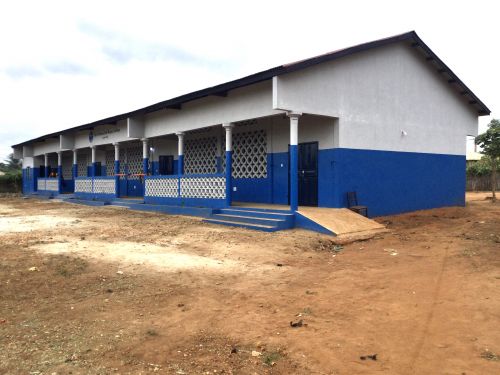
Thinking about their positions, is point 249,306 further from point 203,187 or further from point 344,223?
point 203,187

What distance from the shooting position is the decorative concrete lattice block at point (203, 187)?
12594mm

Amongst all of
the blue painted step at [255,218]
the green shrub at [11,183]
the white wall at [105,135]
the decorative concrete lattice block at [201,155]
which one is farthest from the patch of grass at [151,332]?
the green shrub at [11,183]

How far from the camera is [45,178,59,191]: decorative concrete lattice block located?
24203 millimetres

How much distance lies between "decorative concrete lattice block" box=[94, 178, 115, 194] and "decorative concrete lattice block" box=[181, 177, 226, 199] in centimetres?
612

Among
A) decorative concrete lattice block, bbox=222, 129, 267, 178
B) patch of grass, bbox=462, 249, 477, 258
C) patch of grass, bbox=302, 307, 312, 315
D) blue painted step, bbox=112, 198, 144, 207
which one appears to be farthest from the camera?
blue painted step, bbox=112, 198, 144, 207

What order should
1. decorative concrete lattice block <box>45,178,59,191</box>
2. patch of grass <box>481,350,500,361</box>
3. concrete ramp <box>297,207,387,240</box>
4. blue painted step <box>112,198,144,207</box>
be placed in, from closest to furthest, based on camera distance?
patch of grass <box>481,350,500,361</box> < concrete ramp <box>297,207,387,240</box> < blue painted step <box>112,198,144,207</box> < decorative concrete lattice block <box>45,178,59,191</box>

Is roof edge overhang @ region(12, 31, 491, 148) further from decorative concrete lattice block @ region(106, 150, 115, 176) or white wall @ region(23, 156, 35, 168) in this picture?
white wall @ region(23, 156, 35, 168)

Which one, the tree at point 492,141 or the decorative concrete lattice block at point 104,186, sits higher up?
the tree at point 492,141

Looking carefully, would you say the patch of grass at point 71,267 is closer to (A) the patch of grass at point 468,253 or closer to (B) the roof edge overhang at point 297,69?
(B) the roof edge overhang at point 297,69

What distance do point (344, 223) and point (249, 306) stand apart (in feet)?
18.8

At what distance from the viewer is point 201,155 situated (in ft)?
53.6

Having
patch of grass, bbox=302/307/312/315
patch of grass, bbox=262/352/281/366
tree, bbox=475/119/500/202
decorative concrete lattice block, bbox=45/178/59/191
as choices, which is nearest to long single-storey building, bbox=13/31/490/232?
tree, bbox=475/119/500/202

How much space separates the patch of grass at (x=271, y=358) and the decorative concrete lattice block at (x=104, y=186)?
654 inches

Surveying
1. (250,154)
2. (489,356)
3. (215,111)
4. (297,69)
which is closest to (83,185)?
(250,154)
